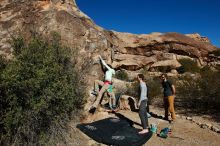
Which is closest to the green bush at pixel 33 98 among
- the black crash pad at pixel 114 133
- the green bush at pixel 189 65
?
the black crash pad at pixel 114 133

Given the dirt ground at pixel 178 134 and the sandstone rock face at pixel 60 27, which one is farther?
the sandstone rock face at pixel 60 27

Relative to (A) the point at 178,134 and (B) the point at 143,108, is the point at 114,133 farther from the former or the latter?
(A) the point at 178,134

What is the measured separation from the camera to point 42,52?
688 centimetres

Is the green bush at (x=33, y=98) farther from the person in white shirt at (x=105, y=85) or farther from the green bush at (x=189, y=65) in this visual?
the green bush at (x=189, y=65)

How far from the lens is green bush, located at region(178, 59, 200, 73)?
31823 millimetres

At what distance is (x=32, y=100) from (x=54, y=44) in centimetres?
208

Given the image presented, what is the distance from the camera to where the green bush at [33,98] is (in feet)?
19.2

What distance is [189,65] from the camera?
33.7 m

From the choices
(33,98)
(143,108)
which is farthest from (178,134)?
(33,98)

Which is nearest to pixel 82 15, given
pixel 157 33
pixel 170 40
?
pixel 170 40

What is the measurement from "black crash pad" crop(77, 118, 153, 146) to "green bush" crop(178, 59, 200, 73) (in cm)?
2465

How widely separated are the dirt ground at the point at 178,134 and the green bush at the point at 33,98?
0.92 m

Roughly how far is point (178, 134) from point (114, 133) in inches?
69.7

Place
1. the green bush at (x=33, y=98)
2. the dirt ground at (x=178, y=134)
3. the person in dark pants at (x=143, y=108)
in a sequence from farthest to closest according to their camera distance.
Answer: the person in dark pants at (x=143, y=108), the dirt ground at (x=178, y=134), the green bush at (x=33, y=98)
